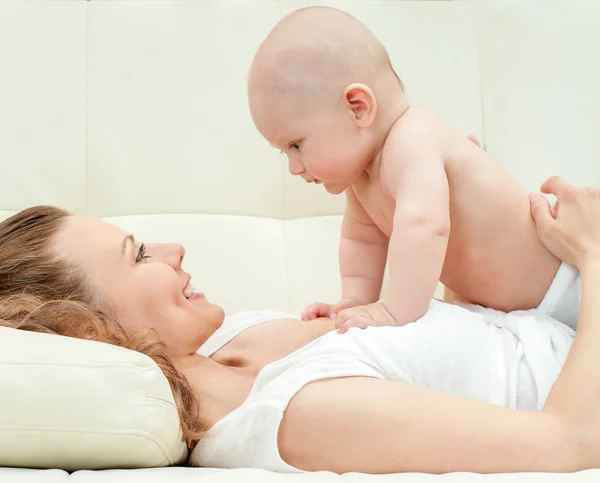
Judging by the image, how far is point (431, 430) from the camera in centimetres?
97

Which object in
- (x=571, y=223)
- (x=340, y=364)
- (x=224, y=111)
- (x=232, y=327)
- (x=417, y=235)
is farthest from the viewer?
(x=224, y=111)

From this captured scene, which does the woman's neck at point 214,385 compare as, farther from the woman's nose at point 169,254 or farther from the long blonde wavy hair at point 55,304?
the woman's nose at point 169,254

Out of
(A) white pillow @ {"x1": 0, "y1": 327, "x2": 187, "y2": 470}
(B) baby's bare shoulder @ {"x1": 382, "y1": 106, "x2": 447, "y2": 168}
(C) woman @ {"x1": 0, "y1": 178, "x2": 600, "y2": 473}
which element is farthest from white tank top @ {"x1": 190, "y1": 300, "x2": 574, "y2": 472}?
(B) baby's bare shoulder @ {"x1": 382, "y1": 106, "x2": 447, "y2": 168}

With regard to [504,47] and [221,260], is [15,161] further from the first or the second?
[504,47]

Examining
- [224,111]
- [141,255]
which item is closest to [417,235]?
[141,255]

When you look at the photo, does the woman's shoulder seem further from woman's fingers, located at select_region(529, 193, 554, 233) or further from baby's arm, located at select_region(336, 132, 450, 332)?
woman's fingers, located at select_region(529, 193, 554, 233)

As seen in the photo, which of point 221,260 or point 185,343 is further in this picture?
point 221,260

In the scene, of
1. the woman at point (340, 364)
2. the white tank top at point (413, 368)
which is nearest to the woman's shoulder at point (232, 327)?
the woman at point (340, 364)

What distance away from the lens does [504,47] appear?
206 centimetres

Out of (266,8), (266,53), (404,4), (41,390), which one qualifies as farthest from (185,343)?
(404,4)

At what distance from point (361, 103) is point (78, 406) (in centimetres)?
65

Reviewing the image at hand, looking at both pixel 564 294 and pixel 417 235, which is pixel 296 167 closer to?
pixel 417 235

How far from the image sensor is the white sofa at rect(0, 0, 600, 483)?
1.87 m

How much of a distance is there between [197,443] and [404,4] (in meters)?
1.39
